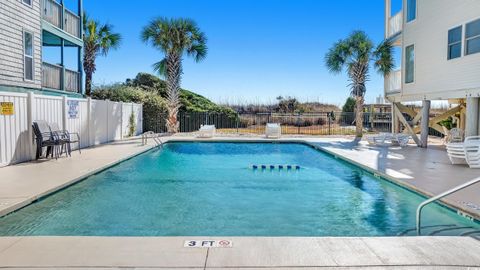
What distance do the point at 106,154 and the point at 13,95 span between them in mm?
3397

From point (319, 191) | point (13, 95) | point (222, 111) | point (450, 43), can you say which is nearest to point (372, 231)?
point (319, 191)

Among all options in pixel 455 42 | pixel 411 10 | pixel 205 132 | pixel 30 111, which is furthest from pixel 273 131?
pixel 30 111

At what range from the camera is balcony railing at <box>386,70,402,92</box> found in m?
17.2

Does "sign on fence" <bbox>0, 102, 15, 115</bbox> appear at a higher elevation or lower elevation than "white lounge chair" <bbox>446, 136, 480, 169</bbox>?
higher

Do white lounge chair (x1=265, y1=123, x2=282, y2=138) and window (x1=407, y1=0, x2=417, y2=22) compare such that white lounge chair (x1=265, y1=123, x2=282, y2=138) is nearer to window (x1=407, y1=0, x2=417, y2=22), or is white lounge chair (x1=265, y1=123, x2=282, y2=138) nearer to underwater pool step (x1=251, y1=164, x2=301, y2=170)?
window (x1=407, y1=0, x2=417, y2=22)

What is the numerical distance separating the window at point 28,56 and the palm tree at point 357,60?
1312 centimetres

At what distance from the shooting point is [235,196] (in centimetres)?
761

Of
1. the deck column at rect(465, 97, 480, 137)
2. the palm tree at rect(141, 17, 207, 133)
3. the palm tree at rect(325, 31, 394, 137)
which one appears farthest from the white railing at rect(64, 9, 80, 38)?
the deck column at rect(465, 97, 480, 137)

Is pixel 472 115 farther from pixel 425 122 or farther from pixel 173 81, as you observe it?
pixel 173 81

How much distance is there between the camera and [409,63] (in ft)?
52.5

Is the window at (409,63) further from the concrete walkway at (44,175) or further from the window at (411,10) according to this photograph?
the concrete walkway at (44,175)

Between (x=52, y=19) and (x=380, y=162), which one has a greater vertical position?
(x=52, y=19)

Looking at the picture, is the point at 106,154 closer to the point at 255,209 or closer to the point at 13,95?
the point at 13,95

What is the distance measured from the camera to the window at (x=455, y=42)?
12672mm
